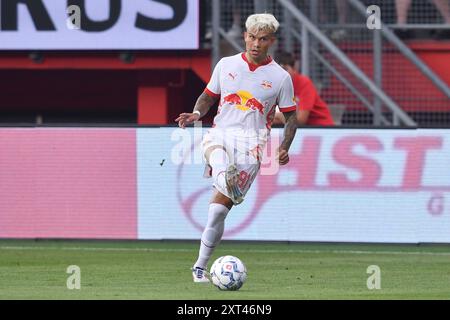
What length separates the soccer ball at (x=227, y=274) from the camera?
1166cm

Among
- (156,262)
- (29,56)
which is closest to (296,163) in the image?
(156,262)

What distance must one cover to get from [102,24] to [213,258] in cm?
604

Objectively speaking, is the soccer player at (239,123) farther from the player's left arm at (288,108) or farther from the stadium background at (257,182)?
the stadium background at (257,182)

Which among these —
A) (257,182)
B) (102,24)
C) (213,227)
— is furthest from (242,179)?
(102,24)

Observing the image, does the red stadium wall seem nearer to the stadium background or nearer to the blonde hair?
the stadium background

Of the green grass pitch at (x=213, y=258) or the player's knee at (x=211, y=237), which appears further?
the player's knee at (x=211, y=237)

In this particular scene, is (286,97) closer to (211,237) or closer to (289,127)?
(289,127)

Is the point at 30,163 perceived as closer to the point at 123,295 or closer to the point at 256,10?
the point at 256,10

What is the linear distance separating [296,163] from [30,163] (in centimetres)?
320

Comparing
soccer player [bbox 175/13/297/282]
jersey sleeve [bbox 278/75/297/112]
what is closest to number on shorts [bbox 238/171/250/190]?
soccer player [bbox 175/13/297/282]

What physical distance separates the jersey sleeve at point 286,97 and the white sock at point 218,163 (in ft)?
2.15

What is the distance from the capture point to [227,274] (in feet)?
38.3

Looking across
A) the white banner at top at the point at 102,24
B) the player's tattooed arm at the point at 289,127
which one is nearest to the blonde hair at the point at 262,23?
the player's tattooed arm at the point at 289,127
